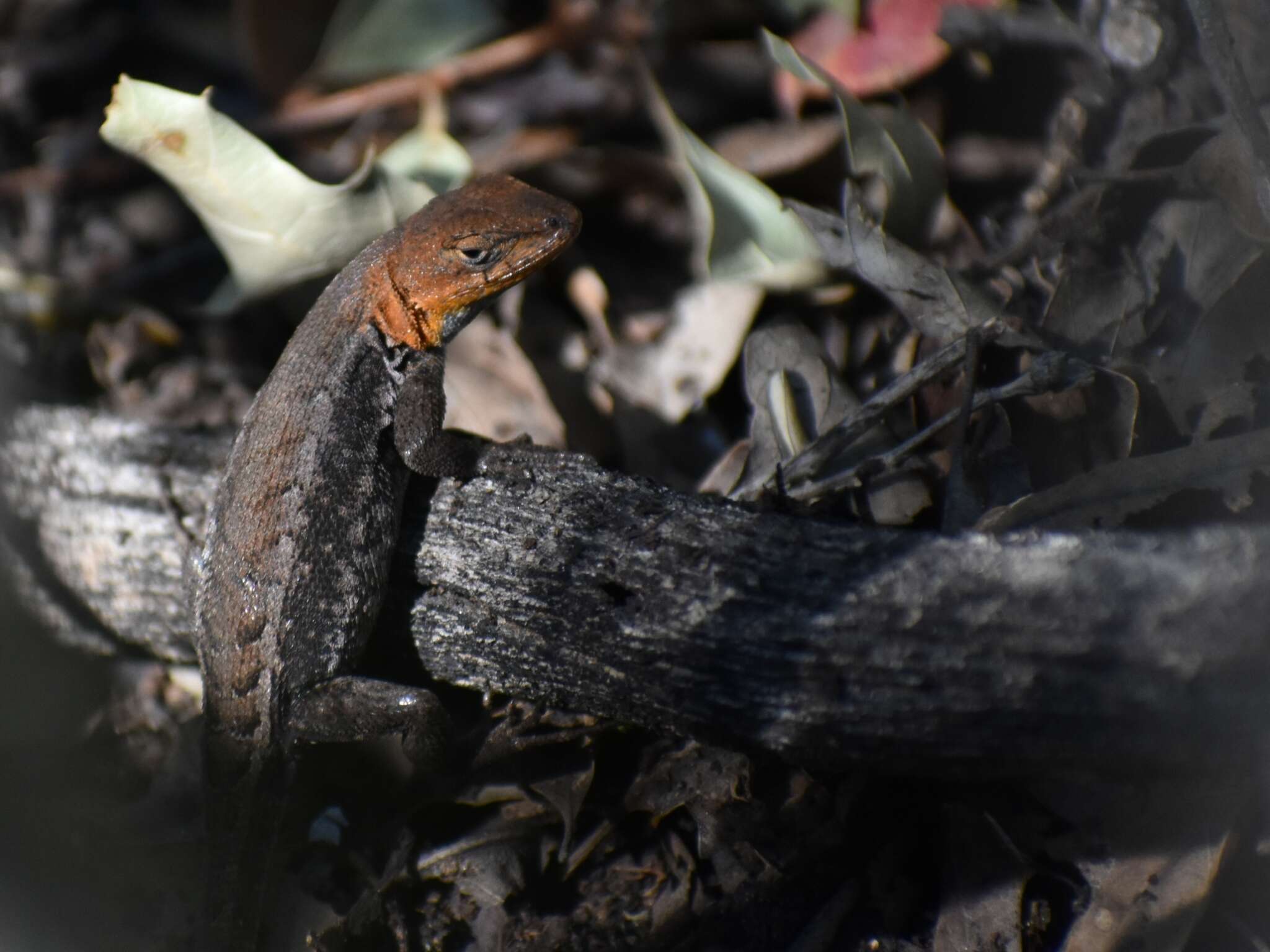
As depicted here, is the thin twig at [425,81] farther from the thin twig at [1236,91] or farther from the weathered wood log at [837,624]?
the thin twig at [1236,91]

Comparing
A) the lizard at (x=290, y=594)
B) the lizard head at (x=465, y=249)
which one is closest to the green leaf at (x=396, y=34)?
the lizard head at (x=465, y=249)

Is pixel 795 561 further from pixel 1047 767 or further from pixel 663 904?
pixel 663 904

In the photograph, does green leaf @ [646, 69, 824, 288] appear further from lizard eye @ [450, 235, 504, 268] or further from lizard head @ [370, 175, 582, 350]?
lizard eye @ [450, 235, 504, 268]

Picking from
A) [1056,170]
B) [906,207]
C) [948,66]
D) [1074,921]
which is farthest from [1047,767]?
[948,66]

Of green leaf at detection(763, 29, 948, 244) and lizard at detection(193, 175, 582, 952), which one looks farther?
green leaf at detection(763, 29, 948, 244)

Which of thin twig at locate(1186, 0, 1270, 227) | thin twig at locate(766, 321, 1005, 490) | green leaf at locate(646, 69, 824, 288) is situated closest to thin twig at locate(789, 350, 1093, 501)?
thin twig at locate(766, 321, 1005, 490)

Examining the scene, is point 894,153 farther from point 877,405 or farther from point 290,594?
point 290,594

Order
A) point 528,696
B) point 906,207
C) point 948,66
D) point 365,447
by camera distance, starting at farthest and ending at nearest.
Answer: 1. point 948,66
2. point 906,207
3. point 365,447
4. point 528,696
